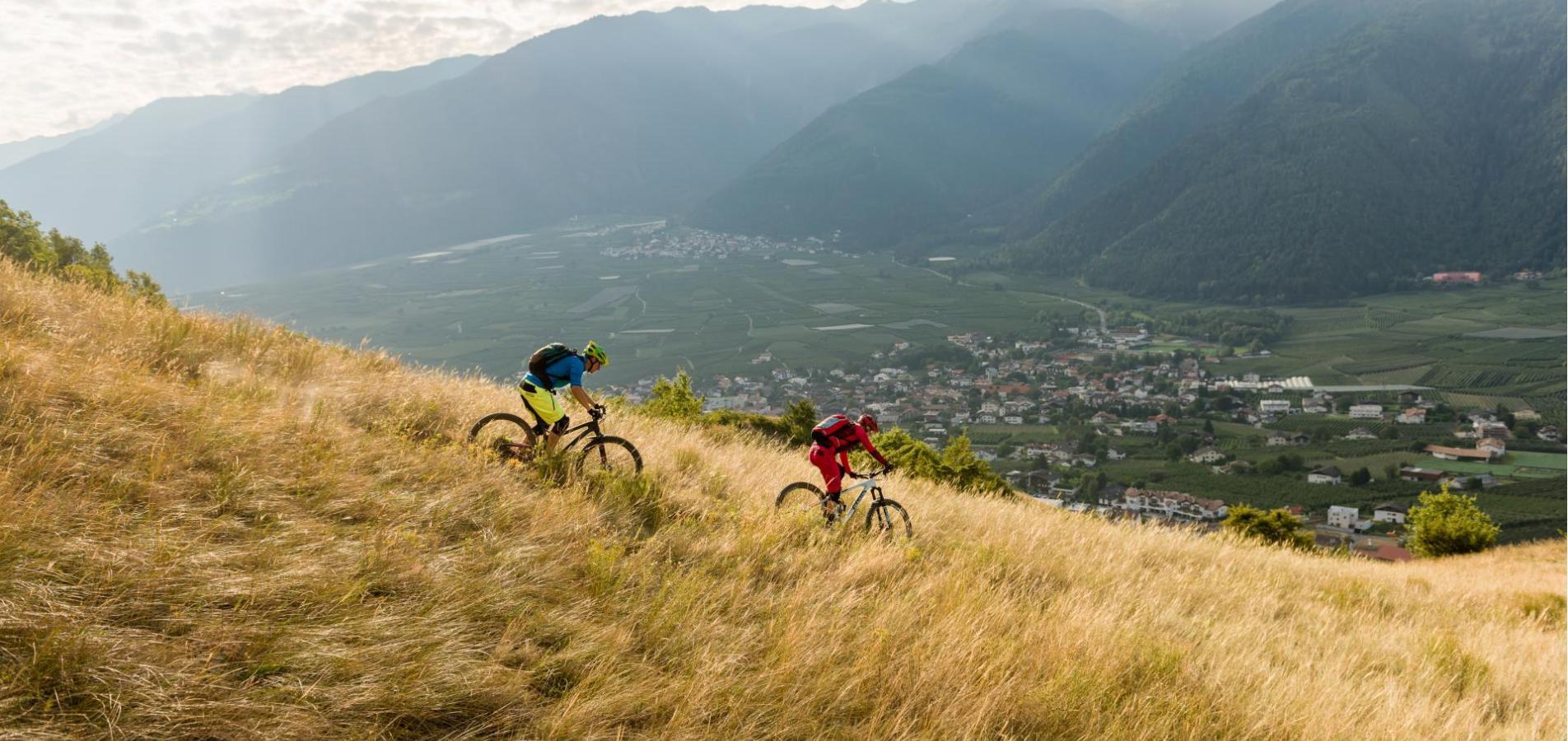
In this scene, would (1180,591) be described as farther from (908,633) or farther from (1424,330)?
(1424,330)

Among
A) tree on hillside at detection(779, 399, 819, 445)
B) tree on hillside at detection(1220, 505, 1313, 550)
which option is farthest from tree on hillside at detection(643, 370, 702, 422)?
tree on hillside at detection(1220, 505, 1313, 550)

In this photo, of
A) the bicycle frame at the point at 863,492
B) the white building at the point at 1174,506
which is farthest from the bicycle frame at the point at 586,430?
the white building at the point at 1174,506

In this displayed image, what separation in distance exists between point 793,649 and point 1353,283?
663 ft

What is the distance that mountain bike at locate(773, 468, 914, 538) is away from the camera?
685 cm

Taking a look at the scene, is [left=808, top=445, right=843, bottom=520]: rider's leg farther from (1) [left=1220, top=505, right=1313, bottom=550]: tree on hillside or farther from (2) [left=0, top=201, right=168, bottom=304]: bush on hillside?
(1) [left=1220, top=505, right=1313, bottom=550]: tree on hillside

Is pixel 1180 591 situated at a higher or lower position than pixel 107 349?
lower

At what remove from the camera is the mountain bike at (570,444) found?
6551 millimetres

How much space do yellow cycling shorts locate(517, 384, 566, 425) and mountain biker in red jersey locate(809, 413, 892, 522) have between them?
8.26ft

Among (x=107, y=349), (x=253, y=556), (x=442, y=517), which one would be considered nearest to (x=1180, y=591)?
(x=442, y=517)

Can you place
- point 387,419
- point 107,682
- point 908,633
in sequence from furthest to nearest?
point 387,419 < point 908,633 < point 107,682

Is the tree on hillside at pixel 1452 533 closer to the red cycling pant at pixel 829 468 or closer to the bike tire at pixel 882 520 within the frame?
the bike tire at pixel 882 520

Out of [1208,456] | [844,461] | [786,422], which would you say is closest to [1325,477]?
[1208,456]

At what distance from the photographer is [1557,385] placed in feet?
286

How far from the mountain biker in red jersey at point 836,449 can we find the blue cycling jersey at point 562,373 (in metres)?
2.38
